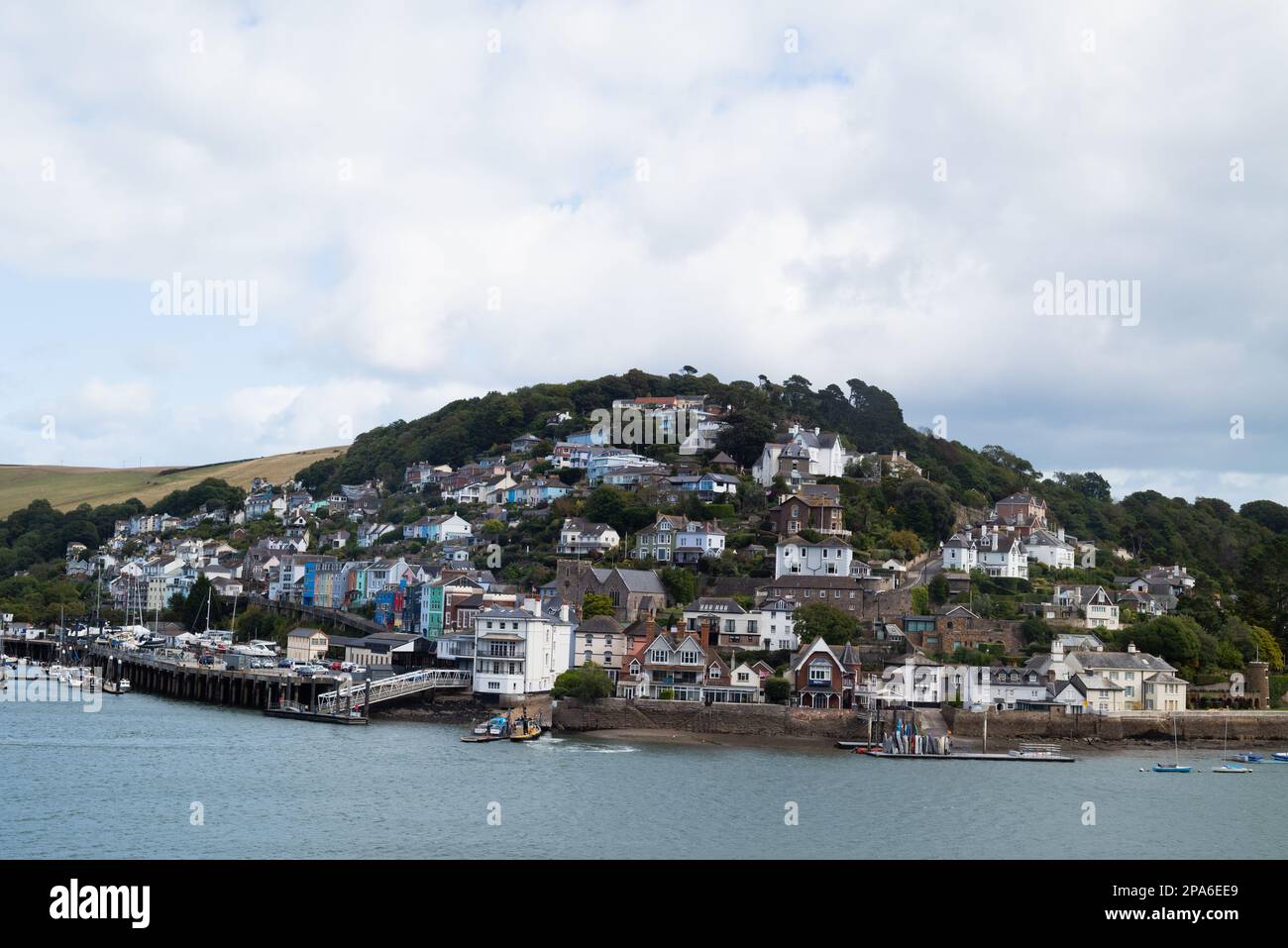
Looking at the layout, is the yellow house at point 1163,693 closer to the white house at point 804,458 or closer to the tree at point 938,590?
the tree at point 938,590

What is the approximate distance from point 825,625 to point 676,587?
33.5ft

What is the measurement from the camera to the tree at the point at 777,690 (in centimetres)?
5075

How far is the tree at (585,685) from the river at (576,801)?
10.4 ft

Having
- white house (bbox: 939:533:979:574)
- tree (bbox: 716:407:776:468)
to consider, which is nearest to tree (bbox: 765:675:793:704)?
white house (bbox: 939:533:979:574)

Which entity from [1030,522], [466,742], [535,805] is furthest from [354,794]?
[1030,522]

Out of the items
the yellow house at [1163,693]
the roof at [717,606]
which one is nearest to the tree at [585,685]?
the roof at [717,606]

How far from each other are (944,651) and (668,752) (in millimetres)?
16855

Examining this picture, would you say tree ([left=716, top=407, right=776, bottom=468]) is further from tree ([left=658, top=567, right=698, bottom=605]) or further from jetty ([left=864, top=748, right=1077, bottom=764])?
jetty ([left=864, top=748, right=1077, bottom=764])

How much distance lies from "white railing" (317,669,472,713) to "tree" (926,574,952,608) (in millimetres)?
21954

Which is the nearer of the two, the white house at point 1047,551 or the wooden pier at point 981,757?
the wooden pier at point 981,757

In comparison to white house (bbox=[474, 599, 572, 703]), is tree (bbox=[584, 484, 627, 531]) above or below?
above

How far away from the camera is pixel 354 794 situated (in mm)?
33906

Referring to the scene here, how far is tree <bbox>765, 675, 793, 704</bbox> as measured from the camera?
1998 inches
